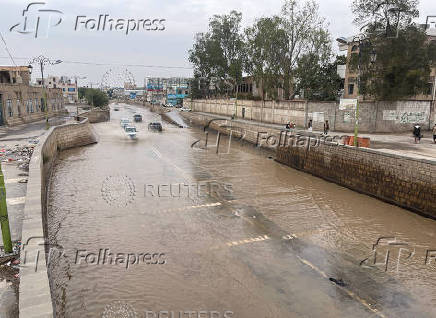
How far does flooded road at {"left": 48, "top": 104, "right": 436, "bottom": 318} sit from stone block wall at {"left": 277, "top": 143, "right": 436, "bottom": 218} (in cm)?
78

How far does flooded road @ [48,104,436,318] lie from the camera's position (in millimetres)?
9656

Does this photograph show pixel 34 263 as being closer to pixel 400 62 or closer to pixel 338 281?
pixel 338 281

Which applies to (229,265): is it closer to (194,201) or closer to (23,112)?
(194,201)

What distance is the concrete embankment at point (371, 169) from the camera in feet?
57.3

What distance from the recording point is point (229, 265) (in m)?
11.7

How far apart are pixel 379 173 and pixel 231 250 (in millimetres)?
12305

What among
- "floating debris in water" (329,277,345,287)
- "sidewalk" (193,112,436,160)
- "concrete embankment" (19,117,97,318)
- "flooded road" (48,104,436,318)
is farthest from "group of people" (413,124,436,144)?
"concrete embankment" (19,117,97,318)

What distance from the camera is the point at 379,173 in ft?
66.4

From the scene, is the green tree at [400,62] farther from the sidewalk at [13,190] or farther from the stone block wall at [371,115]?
the sidewalk at [13,190]

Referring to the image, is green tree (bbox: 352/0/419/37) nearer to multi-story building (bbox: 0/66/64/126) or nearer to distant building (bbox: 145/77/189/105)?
multi-story building (bbox: 0/66/64/126)

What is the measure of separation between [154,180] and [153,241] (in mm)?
9614

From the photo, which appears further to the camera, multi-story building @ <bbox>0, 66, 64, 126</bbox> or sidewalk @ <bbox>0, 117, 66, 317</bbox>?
multi-story building @ <bbox>0, 66, 64, 126</bbox>

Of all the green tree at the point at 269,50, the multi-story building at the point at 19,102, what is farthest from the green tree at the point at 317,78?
the multi-story building at the point at 19,102

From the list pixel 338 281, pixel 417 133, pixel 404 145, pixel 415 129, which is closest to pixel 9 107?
pixel 404 145
